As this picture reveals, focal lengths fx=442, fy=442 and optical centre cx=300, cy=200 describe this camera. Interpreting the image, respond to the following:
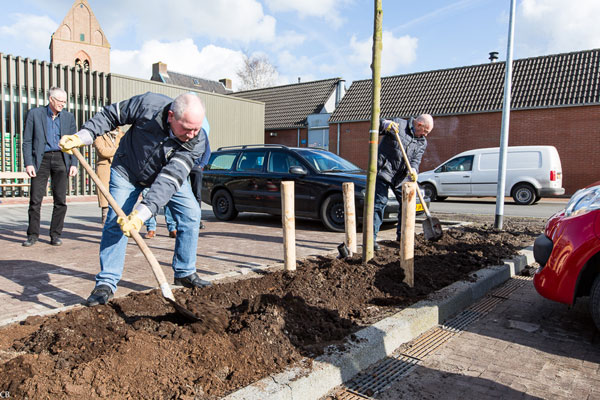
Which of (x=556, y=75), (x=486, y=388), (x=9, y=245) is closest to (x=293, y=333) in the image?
(x=486, y=388)

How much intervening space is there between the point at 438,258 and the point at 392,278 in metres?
1.17

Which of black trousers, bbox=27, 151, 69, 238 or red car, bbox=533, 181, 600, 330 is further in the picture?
black trousers, bbox=27, 151, 69, 238

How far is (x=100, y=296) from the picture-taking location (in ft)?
11.2

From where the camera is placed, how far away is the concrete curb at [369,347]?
2268 mm

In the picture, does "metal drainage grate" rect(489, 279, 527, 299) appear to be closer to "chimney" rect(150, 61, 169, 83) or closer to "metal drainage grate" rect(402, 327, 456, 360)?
"metal drainage grate" rect(402, 327, 456, 360)

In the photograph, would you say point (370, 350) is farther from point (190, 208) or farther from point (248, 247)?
point (248, 247)

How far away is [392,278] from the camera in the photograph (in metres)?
4.23

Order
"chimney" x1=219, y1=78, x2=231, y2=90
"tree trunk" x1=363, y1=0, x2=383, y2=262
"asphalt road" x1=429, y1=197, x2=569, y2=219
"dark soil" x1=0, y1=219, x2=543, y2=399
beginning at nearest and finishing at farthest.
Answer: "dark soil" x1=0, y1=219, x2=543, y2=399, "tree trunk" x1=363, y1=0, x2=383, y2=262, "asphalt road" x1=429, y1=197, x2=569, y2=219, "chimney" x1=219, y1=78, x2=231, y2=90

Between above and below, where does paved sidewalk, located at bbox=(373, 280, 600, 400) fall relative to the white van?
below

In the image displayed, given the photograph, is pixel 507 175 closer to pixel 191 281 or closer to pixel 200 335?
pixel 191 281

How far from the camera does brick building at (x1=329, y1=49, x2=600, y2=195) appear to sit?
19.4 meters

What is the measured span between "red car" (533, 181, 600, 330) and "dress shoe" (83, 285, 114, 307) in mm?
3418

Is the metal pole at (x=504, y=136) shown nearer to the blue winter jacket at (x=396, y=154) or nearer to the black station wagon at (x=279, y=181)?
the black station wagon at (x=279, y=181)

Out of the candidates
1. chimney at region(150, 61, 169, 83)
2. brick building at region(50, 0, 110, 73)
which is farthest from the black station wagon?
brick building at region(50, 0, 110, 73)
